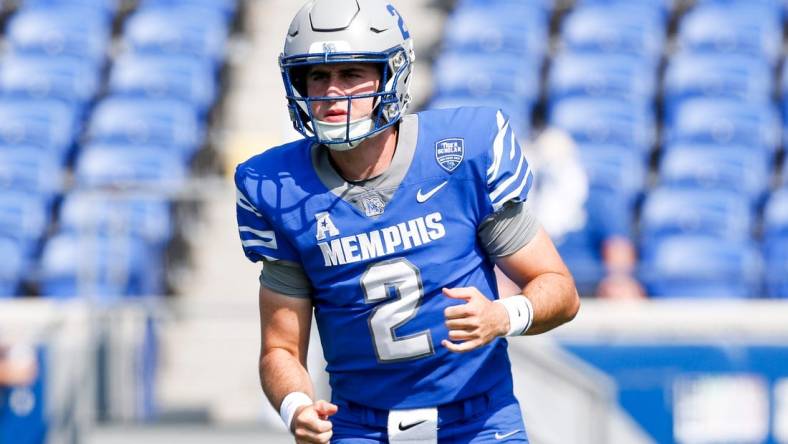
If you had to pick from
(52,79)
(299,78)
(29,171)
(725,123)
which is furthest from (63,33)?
(299,78)

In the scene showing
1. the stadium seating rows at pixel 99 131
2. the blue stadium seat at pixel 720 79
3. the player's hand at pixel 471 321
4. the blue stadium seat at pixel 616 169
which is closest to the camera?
the player's hand at pixel 471 321

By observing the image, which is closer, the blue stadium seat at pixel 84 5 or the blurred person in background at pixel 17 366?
the blurred person in background at pixel 17 366

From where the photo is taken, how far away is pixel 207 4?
1134 cm

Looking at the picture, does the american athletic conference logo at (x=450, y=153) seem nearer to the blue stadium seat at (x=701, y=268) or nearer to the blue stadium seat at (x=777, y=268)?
the blue stadium seat at (x=701, y=268)

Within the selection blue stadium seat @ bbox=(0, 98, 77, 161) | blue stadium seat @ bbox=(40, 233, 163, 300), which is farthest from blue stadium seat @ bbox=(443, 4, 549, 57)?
blue stadium seat @ bbox=(40, 233, 163, 300)

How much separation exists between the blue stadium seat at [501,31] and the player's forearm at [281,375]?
24.2 ft

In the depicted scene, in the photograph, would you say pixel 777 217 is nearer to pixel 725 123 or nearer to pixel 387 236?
pixel 725 123

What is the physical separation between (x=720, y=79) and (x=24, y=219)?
4954 mm

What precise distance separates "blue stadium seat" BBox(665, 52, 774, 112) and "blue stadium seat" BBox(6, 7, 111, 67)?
4.48 metres

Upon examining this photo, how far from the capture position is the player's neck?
3.43 meters

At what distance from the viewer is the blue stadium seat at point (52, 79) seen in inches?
419

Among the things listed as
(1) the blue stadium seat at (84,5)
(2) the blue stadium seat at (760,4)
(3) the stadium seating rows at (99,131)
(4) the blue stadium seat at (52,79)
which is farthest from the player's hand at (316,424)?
(1) the blue stadium seat at (84,5)

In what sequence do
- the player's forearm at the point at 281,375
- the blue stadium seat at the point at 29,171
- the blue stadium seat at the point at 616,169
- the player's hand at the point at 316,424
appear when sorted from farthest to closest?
the blue stadium seat at the point at 29,171 → the blue stadium seat at the point at 616,169 → the player's forearm at the point at 281,375 → the player's hand at the point at 316,424

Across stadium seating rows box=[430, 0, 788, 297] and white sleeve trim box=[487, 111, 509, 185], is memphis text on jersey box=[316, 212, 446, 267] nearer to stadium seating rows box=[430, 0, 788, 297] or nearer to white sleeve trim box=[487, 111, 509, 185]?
white sleeve trim box=[487, 111, 509, 185]
